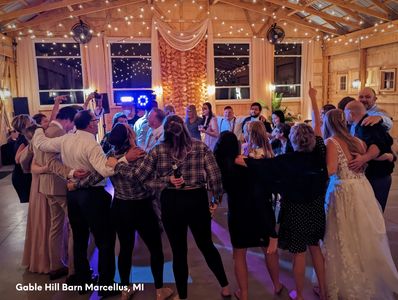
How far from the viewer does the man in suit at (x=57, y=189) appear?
2771 mm

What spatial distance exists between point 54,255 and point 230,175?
1.77m

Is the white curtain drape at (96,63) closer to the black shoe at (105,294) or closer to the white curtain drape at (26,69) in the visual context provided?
the white curtain drape at (26,69)

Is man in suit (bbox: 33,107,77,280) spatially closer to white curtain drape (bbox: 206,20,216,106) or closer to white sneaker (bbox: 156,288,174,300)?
white sneaker (bbox: 156,288,174,300)

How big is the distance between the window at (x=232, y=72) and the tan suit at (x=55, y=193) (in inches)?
348

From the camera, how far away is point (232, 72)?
456 inches

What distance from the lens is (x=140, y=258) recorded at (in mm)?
3389

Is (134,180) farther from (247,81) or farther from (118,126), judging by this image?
(247,81)

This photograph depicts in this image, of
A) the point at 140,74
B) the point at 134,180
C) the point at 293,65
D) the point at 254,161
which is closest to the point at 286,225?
the point at 254,161

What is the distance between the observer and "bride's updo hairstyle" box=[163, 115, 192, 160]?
2.29 m

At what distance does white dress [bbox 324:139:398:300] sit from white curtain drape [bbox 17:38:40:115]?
31.4ft

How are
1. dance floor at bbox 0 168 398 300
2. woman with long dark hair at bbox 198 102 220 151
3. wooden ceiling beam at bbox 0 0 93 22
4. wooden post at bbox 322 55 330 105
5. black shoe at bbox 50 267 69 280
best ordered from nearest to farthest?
dance floor at bbox 0 168 398 300, black shoe at bbox 50 267 69 280, woman with long dark hair at bbox 198 102 220 151, wooden ceiling beam at bbox 0 0 93 22, wooden post at bbox 322 55 330 105

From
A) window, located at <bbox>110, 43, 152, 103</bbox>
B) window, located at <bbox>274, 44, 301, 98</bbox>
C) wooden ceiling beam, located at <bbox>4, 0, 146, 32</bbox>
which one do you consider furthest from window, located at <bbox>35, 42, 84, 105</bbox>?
window, located at <bbox>274, 44, 301, 98</bbox>

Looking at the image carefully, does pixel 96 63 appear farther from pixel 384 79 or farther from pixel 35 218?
pixel 384 79

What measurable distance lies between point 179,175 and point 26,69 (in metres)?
9.17
